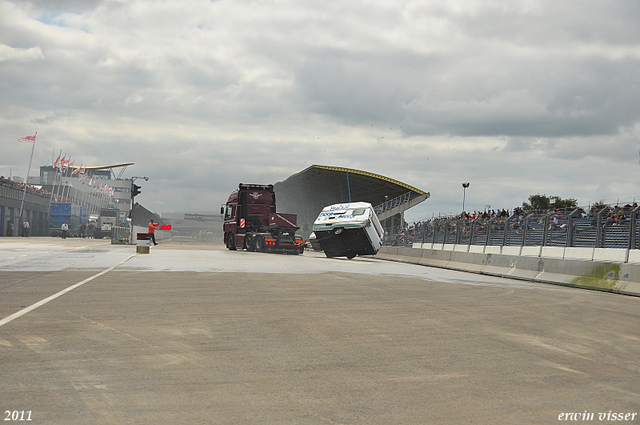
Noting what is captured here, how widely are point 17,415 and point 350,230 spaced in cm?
2471

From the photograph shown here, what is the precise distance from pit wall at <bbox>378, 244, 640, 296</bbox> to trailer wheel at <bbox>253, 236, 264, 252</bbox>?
945 centimetres

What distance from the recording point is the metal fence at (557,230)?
1967 cm

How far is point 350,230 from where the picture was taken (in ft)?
94.5

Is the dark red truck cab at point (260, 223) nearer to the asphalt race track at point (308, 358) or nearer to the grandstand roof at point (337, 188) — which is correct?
the asphalt race track at point (308, 358)

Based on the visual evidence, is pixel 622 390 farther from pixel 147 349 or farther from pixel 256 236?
pixel 256 236

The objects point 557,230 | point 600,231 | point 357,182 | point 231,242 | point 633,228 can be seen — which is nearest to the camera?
point 633,228

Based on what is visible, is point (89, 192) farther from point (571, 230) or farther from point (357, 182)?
point (571, 230)

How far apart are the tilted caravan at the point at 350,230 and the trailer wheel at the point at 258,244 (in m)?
5.22

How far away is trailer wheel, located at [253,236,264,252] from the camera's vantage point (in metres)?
35.5

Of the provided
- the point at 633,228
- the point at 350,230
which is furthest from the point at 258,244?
the point at 633,228

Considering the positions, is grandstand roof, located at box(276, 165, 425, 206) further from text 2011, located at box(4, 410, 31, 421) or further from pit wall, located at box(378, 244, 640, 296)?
text 2011, located at box(4, 410, 31, 421)

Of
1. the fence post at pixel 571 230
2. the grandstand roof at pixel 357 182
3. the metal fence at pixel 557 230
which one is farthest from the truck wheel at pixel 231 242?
the grandstand roof at pixel 357 182

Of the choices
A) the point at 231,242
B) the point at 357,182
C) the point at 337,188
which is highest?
the point at 357,182

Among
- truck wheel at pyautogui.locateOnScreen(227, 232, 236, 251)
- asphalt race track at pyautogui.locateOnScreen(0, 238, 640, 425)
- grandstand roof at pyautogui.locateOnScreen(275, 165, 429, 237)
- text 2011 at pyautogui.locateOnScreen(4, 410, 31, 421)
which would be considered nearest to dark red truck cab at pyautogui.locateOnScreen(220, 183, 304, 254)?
truck wheel at pyautogui.locateOnScreen(227, 232, 236, 251)
